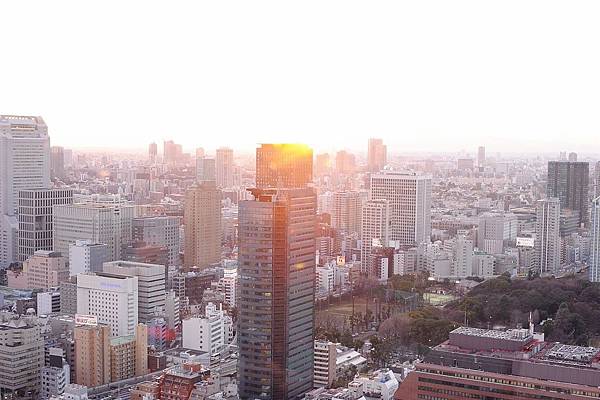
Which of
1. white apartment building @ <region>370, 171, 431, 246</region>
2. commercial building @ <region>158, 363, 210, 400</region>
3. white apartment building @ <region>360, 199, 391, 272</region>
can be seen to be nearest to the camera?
commercial building @ <region>158, 363, 210, 400</region>

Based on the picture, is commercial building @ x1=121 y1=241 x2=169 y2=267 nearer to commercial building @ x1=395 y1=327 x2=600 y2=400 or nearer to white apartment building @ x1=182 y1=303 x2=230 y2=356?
white apartment building @ x1=182 y1=303 x2=230 y2=356

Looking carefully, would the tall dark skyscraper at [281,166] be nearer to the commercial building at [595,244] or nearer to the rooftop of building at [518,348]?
the rooftop of building at [518,348]

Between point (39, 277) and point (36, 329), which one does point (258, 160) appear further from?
point (39, 277)

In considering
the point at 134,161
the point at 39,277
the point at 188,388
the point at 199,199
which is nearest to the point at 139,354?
the point at 188,388

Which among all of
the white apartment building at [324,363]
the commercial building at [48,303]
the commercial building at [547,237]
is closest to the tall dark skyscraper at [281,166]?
the white apartment building at [324,363]

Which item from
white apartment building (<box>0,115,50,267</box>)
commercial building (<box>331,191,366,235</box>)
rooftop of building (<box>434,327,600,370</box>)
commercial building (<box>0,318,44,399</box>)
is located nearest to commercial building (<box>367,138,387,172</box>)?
commercial building (<box>331,191,366,235</box>)

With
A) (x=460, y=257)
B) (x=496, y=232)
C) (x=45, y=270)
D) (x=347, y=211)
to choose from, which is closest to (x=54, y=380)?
(x=45, y=270)
